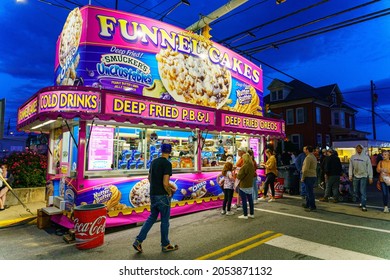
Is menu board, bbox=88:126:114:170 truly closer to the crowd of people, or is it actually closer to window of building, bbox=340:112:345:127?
the crowd of people

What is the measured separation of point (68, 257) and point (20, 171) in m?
6.57

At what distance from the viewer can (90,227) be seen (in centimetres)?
504

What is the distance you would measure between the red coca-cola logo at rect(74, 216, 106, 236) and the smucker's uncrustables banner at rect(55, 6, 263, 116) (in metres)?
3.58

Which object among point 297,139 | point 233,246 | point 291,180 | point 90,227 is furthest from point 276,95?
point 90,227

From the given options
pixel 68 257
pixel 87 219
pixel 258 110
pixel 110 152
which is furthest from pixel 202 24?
pixel 68 257

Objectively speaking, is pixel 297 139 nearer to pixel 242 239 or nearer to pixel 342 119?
pixel 342 119

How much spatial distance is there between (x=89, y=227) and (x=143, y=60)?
198 inches

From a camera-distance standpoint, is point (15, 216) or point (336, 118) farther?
point (336, 118)

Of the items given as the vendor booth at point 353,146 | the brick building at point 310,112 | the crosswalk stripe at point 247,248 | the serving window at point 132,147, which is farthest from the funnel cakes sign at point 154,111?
the vendor booth at point 353,146

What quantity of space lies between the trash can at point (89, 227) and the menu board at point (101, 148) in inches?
57.3

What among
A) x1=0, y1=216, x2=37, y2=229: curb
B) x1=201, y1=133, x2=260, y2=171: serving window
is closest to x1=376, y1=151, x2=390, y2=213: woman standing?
x1=201, y1=133, x2=260, y2=171: serving window

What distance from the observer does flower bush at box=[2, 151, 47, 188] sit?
375 inches

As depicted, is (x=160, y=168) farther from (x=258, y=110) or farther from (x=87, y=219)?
(x=258, y=110)

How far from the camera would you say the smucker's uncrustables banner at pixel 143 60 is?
694cm
